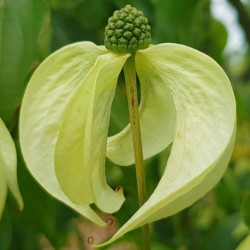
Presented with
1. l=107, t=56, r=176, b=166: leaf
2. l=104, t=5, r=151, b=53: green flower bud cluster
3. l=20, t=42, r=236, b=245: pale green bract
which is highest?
l=104, t=5, r=151, b=53: green flower bud cluster

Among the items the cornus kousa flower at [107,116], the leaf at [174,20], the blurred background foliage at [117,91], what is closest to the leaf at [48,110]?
the cornus kousa flower at [107,116]

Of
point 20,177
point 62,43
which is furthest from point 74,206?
point 62,43

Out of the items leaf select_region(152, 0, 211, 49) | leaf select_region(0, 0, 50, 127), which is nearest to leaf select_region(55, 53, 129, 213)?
leaf select_region(0, 0, 50, 127)

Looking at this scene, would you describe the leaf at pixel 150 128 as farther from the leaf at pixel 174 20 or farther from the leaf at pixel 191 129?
Result: the leaf at pixel 174 20

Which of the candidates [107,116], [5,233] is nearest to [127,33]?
[107,116]

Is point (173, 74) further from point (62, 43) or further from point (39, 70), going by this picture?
point (62, 43)

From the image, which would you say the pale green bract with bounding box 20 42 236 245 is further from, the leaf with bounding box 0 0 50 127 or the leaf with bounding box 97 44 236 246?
the leaf with bounding box 0 0 50 127
